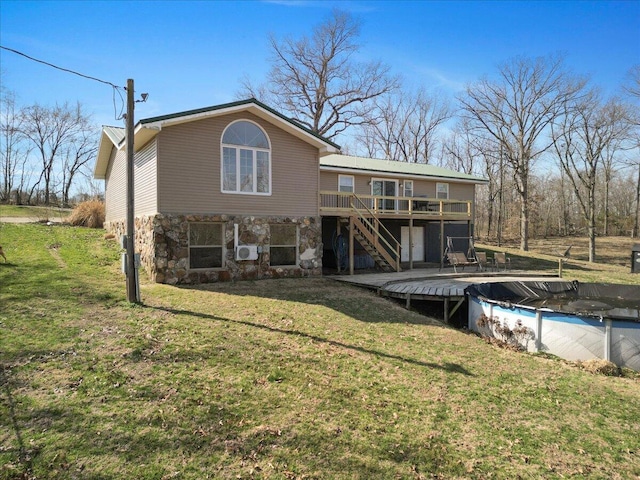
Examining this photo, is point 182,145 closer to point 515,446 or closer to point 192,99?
point 192,99

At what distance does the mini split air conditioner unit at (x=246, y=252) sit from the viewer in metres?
12.6

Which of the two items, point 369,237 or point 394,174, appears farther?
point 394,174

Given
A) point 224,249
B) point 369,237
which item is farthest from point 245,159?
point 369,237

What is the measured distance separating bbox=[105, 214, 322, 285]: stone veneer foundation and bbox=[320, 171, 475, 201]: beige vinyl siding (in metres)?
4.55

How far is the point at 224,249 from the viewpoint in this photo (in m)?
12.5

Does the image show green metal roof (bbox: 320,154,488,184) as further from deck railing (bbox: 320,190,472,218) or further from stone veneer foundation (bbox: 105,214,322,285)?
stone veneer foundation (bbox: 105,214,322,285)

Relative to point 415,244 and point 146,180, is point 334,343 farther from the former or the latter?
point 415,244

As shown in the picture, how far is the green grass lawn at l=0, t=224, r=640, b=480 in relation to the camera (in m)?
4.01

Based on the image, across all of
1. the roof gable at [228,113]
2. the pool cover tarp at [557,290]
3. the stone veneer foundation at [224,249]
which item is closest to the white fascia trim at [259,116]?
the roof gable at [228,113]

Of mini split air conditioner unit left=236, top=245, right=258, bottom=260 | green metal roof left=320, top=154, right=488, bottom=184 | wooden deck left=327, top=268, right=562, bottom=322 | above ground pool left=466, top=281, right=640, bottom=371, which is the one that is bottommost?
above ground pool left=466, top=281, right=640, bottom=371

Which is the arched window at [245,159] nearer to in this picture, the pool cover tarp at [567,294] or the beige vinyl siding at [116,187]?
the beige vinyl siding at [116,187]

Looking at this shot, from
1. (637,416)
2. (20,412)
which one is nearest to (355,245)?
(637,416)

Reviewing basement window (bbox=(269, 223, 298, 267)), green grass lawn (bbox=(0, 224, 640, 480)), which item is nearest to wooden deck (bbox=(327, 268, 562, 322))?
basement window (bbox=(269, 223, 298, 267))

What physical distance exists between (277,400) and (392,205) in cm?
1664
